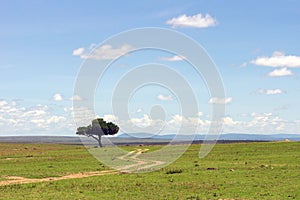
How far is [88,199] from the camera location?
98.6 feet

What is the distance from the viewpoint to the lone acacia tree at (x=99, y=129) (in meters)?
150

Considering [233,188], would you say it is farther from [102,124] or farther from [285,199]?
[102,124]

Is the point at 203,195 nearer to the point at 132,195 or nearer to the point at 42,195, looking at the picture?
the point at 132,195

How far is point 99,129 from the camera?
14962 cm

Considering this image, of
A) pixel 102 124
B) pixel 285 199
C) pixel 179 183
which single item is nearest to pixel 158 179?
pixel 179 183

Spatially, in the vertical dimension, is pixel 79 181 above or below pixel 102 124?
below

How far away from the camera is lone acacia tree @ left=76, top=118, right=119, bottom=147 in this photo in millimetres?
149625

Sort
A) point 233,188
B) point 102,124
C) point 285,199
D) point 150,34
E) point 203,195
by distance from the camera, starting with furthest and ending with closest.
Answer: point 102,124 → point 150,34 → point 233,188 → point 203,195 → point 285,199

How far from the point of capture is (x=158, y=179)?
1606 inches

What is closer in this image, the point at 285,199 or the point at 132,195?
the point at 285,199

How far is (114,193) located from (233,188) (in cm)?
932

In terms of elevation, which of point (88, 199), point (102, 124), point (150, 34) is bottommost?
point (88, 199)

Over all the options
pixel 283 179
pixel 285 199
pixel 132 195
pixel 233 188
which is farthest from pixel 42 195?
pixel 283 179

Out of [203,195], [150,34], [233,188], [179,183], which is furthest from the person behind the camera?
[150,34]
